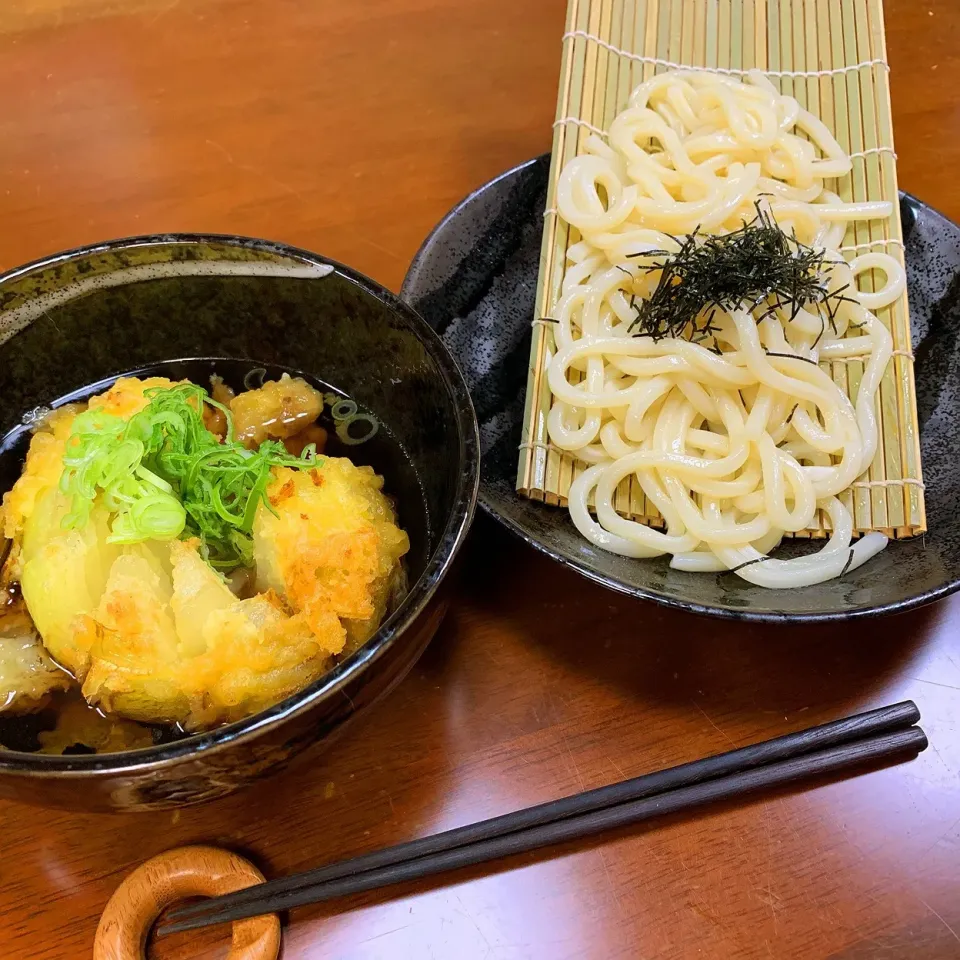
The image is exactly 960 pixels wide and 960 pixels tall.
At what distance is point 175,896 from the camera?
1.09 metres

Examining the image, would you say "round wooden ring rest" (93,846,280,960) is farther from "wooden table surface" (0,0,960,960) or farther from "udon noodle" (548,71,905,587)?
"udon noodle" (548,71,905,587)

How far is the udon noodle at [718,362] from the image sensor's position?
151 centimetres

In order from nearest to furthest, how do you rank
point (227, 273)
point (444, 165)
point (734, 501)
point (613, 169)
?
point (227, 273)
point (734, 501)
point (613, 169)
point (444, 165)

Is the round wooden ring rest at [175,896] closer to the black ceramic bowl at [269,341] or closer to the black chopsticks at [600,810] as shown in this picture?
the black chopsticks at [600,810]

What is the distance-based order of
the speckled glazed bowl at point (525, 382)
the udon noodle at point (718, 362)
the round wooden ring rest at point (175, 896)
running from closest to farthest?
the round wooden ring rest at point (175, 896)
the speckled glazed bowl at point (525, 382)
the udon noodle at point (718, 362)

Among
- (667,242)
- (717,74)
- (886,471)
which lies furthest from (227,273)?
(717,74)

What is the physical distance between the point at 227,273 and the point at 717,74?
1363 mm

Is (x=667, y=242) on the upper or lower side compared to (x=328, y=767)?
upper

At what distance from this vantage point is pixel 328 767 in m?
1.22

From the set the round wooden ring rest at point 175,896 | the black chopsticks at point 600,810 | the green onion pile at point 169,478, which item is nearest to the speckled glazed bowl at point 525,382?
the black chopsticks at point 600,810

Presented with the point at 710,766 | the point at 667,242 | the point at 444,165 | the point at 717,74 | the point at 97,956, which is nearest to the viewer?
the point at 97,956

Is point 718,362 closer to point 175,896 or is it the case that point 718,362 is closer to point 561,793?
point 561,793

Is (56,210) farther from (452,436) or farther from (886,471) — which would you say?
(886,471)

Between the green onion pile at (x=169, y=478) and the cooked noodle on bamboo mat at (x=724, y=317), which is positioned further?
the cooked noodle on bamboo mat at (x=724, y=317)
